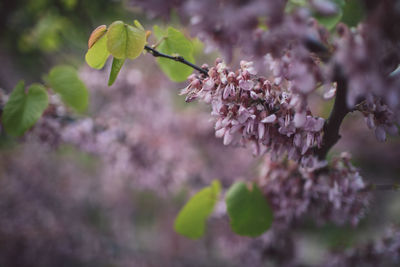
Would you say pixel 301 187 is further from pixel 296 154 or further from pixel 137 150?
pixel 137 150

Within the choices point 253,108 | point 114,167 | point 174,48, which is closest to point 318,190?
point 253,108

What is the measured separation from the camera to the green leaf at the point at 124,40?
629 millimetres

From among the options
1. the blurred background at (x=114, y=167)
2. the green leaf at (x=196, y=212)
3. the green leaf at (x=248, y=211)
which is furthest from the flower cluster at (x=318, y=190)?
the blurred background at (x=114, y=167)

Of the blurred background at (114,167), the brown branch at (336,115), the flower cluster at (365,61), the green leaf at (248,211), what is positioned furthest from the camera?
the blurred background at (114,167)

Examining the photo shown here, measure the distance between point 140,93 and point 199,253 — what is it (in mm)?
2179

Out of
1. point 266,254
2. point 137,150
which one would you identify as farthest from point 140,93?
point 266,254

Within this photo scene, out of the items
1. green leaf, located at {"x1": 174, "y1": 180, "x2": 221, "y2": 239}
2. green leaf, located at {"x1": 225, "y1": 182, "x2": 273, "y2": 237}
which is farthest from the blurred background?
green leaf, located at {"x1": 225, "y1": 182, "x2": 273, "y2": 237}

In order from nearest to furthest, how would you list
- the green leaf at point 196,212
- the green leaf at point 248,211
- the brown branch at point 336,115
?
the brown branch at point 336,115 → the green leaf at point 248,211 → the green leaf at point 196,212

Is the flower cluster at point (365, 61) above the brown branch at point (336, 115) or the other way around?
the other way around

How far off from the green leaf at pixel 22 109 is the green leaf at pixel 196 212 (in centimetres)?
66

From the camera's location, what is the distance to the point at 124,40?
2.09 ft

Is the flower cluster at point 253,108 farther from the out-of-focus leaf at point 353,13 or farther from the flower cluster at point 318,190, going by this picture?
the out-of-focus leaf at point 353,13

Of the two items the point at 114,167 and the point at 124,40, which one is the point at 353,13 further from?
the point at 114,167

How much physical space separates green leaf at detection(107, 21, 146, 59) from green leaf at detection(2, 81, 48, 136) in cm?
46
